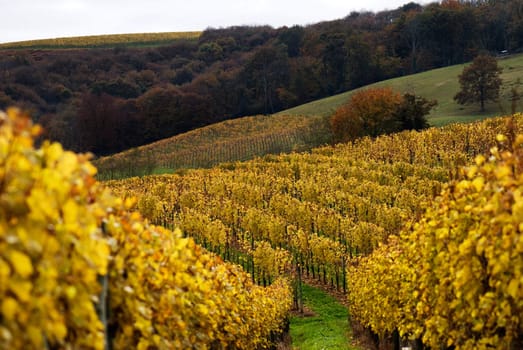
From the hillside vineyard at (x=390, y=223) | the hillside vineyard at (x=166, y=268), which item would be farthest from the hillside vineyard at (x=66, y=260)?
the hillside vineyard at (x=390, y=223)

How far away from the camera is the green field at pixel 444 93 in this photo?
74912 millimetres

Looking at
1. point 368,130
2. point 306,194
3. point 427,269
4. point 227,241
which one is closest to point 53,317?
point 427,269

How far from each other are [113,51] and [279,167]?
389 ft

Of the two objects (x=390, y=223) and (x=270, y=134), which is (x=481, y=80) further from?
(x=390, y=223)

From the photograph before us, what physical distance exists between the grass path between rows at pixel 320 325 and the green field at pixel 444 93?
4957cm

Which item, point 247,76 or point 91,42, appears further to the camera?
point 91,42

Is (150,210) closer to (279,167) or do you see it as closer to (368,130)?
(279,167)

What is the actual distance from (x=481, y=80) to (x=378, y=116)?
70.4 ft

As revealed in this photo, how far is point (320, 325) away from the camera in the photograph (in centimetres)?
2394

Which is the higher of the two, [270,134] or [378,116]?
[378,116]

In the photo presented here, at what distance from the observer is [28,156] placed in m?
3.45

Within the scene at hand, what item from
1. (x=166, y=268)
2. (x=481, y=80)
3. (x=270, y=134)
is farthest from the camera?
(x=270, y=134)

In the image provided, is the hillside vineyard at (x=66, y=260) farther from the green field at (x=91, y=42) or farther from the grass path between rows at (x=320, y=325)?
the green field at (x=91, y=42)

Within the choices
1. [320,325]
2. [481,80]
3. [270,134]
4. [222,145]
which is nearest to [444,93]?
[481,80]
